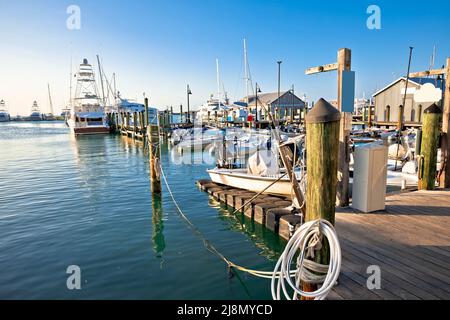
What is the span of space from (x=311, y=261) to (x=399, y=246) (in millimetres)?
2163

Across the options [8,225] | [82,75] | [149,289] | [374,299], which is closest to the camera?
[374,299]

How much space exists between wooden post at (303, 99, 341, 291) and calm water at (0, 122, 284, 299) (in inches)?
116

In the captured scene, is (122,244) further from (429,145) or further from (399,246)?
(429,145)

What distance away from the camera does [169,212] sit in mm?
11156

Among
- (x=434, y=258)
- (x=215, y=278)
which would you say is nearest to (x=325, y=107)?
(x=434, y=258)

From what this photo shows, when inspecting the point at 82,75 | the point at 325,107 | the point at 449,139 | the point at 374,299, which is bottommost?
the point at 374,299

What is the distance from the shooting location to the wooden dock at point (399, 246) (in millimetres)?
3599

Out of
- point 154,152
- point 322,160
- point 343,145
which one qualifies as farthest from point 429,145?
point 154,152

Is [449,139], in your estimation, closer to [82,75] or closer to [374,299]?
[374,299]

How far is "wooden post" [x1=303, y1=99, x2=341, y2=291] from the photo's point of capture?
3406 mm

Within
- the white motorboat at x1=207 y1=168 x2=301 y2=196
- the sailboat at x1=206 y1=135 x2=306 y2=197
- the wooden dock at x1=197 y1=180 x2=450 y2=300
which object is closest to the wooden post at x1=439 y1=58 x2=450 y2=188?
the wooden dock at x1=197 y1=180 x2=450 y2=300

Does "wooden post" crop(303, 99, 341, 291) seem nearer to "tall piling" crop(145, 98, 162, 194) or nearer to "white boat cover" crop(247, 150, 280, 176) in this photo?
"white boat cover" crop(247, 150, 280, 176)

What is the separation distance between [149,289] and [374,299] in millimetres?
4369

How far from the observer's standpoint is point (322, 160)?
3.45 m
